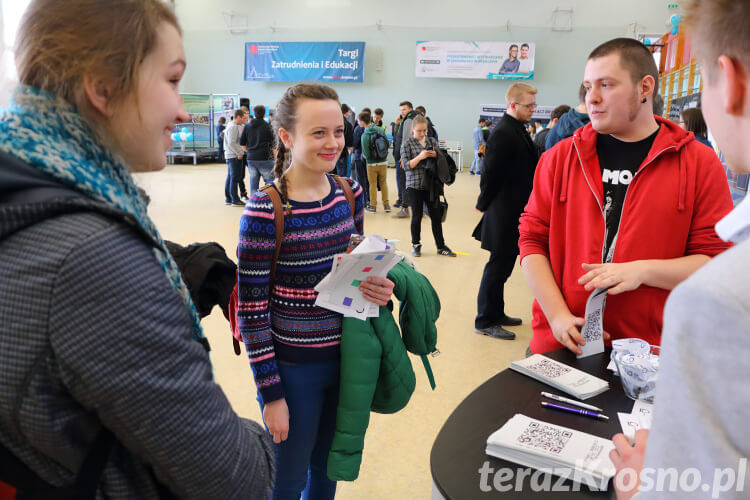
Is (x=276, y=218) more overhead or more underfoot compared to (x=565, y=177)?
more underfoot

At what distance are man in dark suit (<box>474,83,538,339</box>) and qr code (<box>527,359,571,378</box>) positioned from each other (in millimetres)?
2375

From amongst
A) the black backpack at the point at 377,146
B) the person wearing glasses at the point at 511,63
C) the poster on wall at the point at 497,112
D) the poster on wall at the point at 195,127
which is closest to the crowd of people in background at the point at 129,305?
the black backpack at the point at 377,146

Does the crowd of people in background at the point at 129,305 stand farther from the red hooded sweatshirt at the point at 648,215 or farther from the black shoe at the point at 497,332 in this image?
the black shoe at the point at 497,332

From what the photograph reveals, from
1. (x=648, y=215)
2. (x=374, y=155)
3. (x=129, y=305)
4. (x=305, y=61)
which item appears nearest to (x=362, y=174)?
(x=374, y=155)

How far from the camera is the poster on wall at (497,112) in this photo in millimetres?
14477

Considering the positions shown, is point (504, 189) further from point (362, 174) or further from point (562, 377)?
point (362, 174)

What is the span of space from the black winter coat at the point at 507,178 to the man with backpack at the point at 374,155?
404cm

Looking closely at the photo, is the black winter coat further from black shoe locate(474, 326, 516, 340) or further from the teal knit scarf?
the teal knit scarf

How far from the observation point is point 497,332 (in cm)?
381

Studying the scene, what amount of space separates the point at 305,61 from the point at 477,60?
5055 millimetres

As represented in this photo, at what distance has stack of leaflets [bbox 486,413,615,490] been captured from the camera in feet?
3.17

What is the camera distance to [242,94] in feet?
56.8

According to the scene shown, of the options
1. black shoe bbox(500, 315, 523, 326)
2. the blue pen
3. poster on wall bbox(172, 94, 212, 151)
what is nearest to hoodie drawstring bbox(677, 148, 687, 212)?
the blue pen

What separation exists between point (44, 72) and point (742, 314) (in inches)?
33.0
